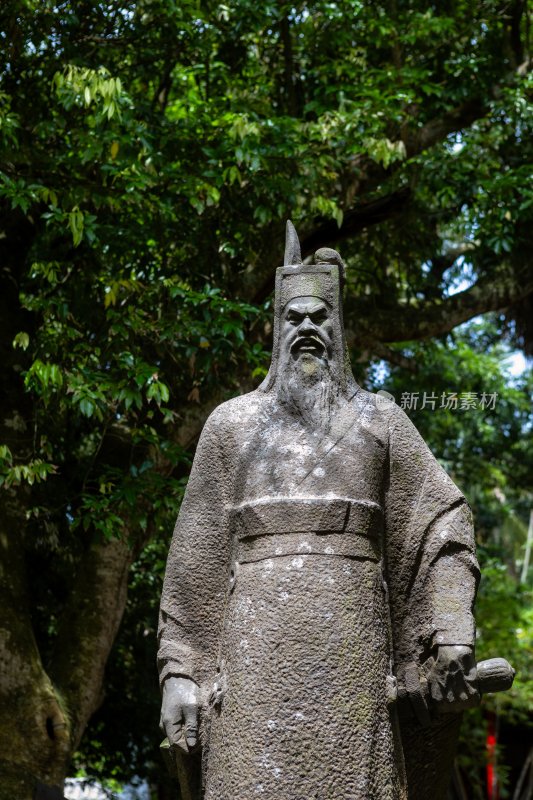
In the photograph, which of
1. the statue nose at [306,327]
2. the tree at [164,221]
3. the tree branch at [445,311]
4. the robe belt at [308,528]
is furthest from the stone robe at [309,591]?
the tree branch at [445,311]

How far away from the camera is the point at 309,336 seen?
447cm

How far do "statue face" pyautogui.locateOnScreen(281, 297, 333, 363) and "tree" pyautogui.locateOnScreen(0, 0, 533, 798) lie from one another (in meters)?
3.61

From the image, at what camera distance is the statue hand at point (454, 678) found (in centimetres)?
401

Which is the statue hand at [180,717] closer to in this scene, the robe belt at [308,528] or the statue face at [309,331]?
the robe belt at [308,528]

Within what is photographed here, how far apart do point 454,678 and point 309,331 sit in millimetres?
1279

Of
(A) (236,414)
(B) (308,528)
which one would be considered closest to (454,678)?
(B) (308,528)

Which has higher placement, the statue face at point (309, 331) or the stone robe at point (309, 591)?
the statue face at point (309, 331)

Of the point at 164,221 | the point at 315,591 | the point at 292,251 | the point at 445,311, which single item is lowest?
the point at 315,591

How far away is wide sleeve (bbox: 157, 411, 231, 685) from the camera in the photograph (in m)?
4.32

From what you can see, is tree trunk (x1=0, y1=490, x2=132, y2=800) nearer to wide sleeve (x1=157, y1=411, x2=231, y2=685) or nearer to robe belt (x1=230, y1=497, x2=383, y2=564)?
wide sleeve (x1=157, y1=411, x2=231, y2=685)

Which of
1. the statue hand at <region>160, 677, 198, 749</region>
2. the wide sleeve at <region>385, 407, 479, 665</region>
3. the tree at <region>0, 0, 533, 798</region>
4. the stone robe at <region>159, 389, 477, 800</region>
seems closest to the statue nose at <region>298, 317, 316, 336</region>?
the stone robe at <region>159, 389, 477, 800</region>

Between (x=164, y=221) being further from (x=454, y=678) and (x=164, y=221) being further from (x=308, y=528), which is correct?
(x=454, y=678)

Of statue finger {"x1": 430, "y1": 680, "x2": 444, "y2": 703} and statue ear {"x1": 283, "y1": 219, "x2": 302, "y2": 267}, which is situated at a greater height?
statue ear {"x1": 283, "y1": 219, "x2": 302, "y2": 267}

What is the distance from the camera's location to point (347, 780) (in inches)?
150
